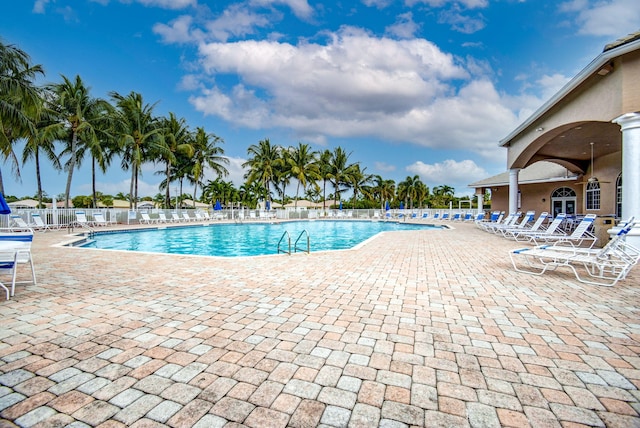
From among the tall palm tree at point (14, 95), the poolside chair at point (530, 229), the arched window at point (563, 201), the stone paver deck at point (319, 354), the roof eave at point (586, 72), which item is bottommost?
the stone paver deck at point (319, 354)

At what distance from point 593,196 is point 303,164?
84.5ft

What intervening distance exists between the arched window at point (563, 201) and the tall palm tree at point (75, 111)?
29349 mm

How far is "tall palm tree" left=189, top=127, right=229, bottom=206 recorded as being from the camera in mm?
30812

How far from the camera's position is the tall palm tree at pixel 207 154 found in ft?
101

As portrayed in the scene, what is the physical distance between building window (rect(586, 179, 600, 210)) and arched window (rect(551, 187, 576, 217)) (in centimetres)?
176

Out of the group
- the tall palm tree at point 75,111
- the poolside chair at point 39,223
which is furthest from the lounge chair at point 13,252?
the tall palm tree at point 75,111

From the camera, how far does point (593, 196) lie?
16.6 meters

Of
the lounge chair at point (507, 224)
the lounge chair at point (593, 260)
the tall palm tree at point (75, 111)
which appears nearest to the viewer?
the lounge chair at point (593, 260)

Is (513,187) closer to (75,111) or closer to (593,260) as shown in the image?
(593,260)

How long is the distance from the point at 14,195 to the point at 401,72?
71.5 meters

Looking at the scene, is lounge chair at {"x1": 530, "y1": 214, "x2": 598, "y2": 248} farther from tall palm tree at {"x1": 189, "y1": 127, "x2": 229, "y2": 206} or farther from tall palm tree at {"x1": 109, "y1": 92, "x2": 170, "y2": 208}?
tall palm tree at {"x1": 189, "y1": 127, "x2": 229, "y2": 206}

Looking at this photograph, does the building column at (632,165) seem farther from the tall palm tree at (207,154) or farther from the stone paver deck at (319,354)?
the tall palm tree at (207,154)

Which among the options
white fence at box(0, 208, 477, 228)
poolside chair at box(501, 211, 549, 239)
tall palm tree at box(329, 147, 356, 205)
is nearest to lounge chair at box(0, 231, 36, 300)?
white fence at box(0, 208, 477, 228)

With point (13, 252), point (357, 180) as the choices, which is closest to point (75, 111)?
point (13, 252)
